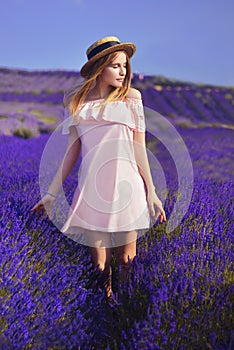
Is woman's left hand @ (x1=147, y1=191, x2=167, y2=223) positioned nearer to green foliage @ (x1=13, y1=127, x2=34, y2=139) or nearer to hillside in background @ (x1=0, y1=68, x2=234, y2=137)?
green foliage @ (x1=13, y1=127, x2=34, y2=139)

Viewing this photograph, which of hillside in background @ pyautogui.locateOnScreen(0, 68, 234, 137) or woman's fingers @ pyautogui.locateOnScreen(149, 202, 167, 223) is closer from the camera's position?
woman's fingers @ pyautogui.locateOnScreen(149, 202, 167, 223)

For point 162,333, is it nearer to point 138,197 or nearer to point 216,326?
point 216,326

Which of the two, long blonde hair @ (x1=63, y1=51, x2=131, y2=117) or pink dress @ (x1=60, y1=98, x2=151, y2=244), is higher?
long blonde hair @ (x1=63, y1=51, x2=131, y2=117)

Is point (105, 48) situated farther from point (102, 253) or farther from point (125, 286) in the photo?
point (125, 286)

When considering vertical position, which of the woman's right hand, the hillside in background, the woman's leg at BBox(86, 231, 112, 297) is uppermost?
the woman's right hand

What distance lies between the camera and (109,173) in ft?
7.58

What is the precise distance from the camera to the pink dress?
2.29 m

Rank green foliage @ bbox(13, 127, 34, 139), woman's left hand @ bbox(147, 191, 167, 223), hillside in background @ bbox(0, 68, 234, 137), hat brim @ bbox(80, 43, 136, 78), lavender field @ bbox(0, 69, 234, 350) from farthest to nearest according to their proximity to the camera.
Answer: hillside in background @ bbox(0, 68, 234, 137) → green foliage @ bbox(13, 127, 34, 139) → woman's left hand @ bbox(147, 191, 167, 223) → hat brim @ bbox(80, 43, 136, 78) → lavender field @ bbox(0, 69, 234, 350)

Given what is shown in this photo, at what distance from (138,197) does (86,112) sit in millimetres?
463

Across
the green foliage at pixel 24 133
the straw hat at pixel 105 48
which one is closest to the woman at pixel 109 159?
the straw hat at pixel 105 48

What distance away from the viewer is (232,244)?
2365 mm

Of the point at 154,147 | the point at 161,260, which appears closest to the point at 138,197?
the point at 161,260

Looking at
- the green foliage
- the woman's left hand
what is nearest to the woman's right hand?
the woman's left hand

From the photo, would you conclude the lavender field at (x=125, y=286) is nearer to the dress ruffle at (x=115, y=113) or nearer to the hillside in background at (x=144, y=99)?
the dress ruffle at (x=115, y=113)
